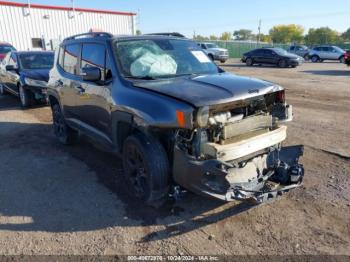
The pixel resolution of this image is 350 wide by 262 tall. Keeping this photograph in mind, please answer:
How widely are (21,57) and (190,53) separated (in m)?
8.00

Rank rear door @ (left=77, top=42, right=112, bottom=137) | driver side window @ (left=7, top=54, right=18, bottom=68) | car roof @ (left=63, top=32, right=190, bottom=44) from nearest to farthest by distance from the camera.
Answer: rear door @ (left=77, top=42, right=112, bottom=137) → car roof @ (left=63, top=32, right=190, bottom=44) → driver side window @ (left=7, top=54, right=18, bottom=68)

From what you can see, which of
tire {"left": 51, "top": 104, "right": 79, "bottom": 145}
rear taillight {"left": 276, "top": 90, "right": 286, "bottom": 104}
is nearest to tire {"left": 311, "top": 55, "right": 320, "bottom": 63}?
tire {"left": 51, "top": 104, "right": 79, "bottom": 145}

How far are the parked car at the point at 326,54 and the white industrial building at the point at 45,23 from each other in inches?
799

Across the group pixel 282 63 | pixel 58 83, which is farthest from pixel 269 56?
pixel 58 83

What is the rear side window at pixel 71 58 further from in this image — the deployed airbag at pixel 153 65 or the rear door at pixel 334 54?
the rear door at pixel 334 54

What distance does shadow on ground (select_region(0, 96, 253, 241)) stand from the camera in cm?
363

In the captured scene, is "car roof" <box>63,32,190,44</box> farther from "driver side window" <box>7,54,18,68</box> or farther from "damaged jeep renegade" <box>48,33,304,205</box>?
"driver side window" <box>7,54,18,68</box>

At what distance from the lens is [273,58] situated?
25.7 m

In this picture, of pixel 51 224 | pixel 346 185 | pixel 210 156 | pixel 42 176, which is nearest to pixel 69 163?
pixel 42 176

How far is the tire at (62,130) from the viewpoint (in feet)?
20.5

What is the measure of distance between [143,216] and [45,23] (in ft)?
93.7

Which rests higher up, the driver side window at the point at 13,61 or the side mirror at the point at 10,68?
the driver side window at the point at 13,61

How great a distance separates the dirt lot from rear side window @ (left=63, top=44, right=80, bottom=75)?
5.01 feet

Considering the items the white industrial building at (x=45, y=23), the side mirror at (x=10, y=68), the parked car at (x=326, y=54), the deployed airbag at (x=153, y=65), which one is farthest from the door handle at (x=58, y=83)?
the parked car at (x=326, y=54)
